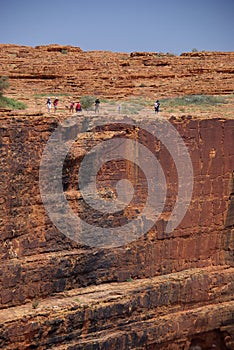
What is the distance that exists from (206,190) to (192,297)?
10.0ft

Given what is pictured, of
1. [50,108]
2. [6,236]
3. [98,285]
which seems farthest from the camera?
[50,108]

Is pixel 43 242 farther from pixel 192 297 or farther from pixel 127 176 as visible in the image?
pixel 192 297

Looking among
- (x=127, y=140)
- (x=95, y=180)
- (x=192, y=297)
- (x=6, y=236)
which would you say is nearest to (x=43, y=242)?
(x=6, y=236)

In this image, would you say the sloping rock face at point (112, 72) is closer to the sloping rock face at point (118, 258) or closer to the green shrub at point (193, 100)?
the green shrub at point (193, 100)

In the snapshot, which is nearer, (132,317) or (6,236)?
(6,236)

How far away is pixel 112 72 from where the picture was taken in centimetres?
2458

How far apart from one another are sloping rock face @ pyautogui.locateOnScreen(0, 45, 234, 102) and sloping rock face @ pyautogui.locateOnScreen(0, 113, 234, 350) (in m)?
4.36

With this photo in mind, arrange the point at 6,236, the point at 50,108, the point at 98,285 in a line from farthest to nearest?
the point at 50,108
the point at 98,285
the point at 6,236

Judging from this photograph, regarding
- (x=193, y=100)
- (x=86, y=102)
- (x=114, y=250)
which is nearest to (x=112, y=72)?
(x=193, y=100)

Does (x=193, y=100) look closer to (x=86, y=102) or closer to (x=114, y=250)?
(x=86, y=102)

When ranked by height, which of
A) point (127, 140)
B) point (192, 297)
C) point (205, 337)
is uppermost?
point (127, 140)

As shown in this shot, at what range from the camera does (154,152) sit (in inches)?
759

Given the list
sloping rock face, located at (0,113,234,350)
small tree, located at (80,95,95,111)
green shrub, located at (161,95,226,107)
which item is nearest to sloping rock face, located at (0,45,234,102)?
green shrub, located at (161,95,226,107)

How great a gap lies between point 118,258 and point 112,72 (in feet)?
27.1
